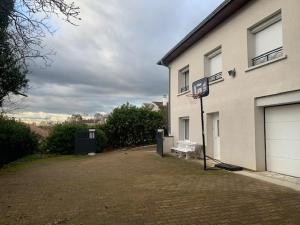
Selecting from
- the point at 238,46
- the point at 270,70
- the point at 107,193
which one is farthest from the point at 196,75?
the point at 107,193

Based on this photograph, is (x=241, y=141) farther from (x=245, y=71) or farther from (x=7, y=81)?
(x=7, y=81)

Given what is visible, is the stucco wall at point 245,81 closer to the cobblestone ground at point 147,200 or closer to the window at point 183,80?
the cobblestone ground at point 147,200

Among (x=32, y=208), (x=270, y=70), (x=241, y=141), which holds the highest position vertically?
(x=270, y=70)

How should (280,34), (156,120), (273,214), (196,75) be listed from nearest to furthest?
(273,214) < (280,34) < (196,75) < (156,120)

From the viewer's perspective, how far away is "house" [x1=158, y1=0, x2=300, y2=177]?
1049cm

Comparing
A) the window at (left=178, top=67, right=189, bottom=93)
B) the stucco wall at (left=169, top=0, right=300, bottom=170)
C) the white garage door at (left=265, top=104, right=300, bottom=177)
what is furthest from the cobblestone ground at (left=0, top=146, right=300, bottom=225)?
the window at (left=178, top=67, right=189, bottom=93)

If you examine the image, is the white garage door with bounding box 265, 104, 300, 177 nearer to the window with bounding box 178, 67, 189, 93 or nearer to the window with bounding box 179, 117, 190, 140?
the window with bounding box 179, 117, 190, 140

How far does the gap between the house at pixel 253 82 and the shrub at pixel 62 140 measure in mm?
9040

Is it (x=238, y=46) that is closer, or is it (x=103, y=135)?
(x=238, y=46)

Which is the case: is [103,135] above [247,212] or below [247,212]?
above

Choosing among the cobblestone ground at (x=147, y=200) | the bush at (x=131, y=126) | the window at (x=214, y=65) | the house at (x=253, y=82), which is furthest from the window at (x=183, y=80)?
the cobblestone ground at (x=147, y=200)

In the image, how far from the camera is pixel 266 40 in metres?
11.9

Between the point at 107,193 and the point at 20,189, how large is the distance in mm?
2522

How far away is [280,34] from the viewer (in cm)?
1116
